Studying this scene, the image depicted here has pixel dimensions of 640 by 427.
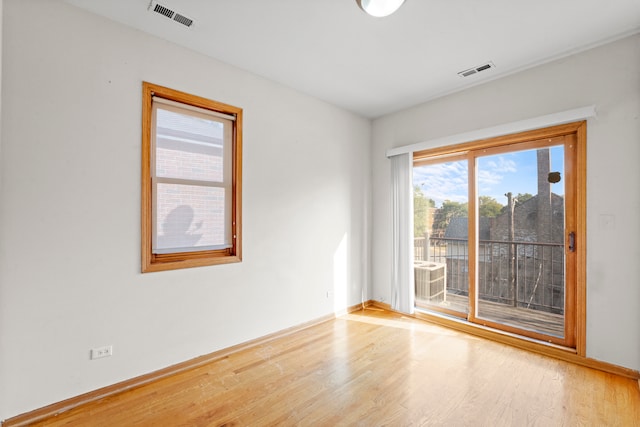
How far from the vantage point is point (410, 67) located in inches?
115

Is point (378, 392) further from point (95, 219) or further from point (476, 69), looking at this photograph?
point (476, 69)

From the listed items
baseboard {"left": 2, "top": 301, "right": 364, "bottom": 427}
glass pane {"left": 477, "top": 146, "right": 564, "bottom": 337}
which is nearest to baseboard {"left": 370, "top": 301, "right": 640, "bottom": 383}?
glass pane {"left": 477, "top": 146, "right": 564, "bottom": 337}

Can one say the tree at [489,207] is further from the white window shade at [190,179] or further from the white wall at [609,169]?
the white window shade at [190,179]

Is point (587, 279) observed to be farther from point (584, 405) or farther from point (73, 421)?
point (73, 421)

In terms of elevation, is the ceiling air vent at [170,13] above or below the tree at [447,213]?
above

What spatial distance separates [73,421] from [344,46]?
354 cm

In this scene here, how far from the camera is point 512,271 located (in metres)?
3.21

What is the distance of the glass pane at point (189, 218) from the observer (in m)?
2.52

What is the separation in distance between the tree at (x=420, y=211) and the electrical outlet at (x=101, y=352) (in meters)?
3.59

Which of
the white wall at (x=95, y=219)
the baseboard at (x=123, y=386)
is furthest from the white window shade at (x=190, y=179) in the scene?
the baseboard at (x=123, y=386)

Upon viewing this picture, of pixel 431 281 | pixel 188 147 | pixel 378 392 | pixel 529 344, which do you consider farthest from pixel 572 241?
pixel 188 147

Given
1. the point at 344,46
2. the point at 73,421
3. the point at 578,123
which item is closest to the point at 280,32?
the point at 344,46

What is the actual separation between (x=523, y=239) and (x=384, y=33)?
2569 mm

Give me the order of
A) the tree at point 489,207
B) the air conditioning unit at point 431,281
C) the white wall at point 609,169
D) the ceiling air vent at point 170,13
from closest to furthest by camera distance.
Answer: the ceiling air vent at point 170,13 < the white wall at point 609,169 < the tree at point 489,207 < the air conditioning unit at point 431,281
